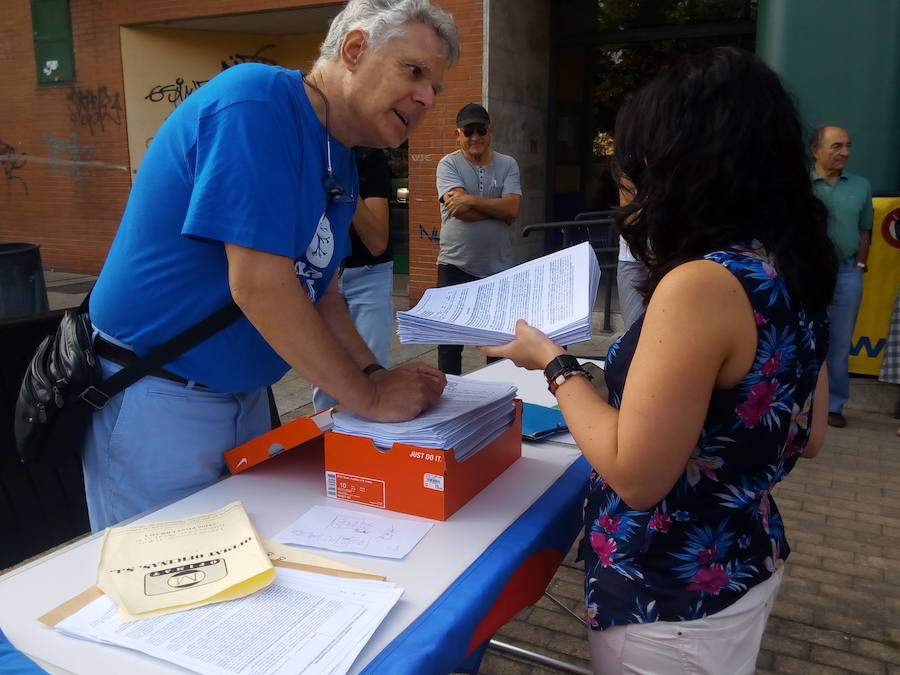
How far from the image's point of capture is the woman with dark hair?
1.05m

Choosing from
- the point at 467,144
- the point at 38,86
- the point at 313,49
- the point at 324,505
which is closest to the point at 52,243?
the point at 38,86

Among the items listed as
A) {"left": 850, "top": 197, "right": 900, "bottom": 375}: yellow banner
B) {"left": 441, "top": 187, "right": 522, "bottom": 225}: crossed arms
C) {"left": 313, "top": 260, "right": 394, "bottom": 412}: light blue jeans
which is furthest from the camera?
{"left": 850, "top": 197, "right": 900, "bottom": 375}: yellow banner

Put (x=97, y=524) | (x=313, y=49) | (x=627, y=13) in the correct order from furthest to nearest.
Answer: (x=313, y=49) → (x=627, y=13) → (x=97, y=524)

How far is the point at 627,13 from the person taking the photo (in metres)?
7.99

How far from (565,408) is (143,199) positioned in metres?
0.90

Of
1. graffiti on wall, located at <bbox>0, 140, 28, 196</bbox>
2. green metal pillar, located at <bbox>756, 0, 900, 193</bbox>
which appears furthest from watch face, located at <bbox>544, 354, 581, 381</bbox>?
graffiti on wall, located at <bbox>0, 140, 28, 196</bbox>

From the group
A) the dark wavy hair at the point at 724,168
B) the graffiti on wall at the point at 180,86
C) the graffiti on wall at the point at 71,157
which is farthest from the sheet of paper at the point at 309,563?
the graffiti on wall at the point at 71,157

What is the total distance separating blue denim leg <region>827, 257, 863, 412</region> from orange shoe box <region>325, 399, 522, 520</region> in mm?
4090

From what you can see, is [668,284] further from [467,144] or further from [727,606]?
[467,144]

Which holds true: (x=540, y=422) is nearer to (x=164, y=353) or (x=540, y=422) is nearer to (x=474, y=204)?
(x=164, y=353)

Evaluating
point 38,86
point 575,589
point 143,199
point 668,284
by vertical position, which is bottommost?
point 575,589

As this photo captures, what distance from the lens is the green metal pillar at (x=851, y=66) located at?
16.4ft

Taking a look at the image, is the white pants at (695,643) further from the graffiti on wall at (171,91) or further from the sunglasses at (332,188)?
the graffiti on wall at (171,91)

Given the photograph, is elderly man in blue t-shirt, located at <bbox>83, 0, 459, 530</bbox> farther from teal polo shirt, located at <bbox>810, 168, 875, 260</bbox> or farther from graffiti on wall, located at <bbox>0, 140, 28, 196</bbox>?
graffiti on wall, located at <bbox>0, 140, 28, 196</bbox>
